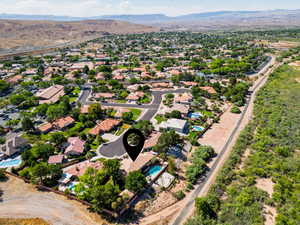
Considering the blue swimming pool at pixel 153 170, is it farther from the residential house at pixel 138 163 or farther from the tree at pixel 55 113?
the tree at pixel 55 113

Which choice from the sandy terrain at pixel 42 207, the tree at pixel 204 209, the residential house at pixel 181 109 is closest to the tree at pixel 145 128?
the residential house at pixel 181 109

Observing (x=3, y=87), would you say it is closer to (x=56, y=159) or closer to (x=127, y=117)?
(x=127, y=117)

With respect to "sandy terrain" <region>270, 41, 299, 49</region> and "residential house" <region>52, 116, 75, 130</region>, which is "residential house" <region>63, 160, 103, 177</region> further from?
"sandy terrain" <region>270, 41, 299, 49</region>

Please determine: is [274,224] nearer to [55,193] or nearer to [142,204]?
[142,204]

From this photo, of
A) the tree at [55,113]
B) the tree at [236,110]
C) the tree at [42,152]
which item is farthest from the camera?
the tree at [236,110]

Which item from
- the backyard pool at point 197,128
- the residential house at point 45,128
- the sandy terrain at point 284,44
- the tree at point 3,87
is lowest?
the residential house at point 45,128

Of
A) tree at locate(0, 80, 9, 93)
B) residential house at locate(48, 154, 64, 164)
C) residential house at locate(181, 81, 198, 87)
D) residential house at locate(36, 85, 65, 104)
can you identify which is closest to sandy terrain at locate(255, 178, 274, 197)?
residential house at locate(48, 154, 64, 164)

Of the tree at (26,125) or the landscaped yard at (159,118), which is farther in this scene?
the landscaped yard at (159,118)

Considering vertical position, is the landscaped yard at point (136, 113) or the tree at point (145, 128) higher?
the tree at point (145, 128)
